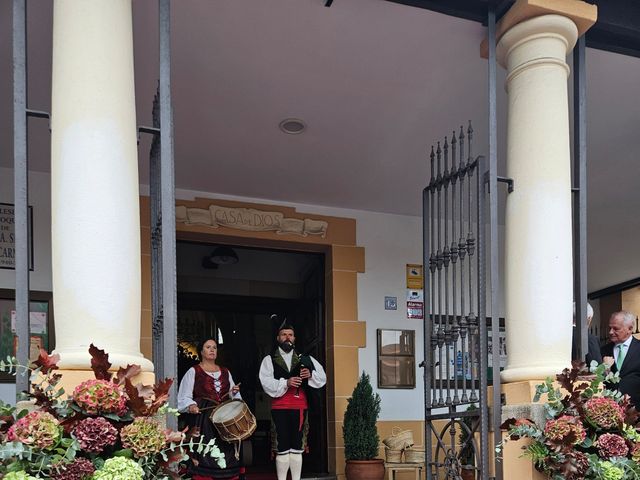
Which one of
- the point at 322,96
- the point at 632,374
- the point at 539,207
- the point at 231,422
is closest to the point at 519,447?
the point at 632,374

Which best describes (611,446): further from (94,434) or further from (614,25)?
(614,25)

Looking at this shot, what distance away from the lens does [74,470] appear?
2.61 meters

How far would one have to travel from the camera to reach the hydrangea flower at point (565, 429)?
3496 millimetres

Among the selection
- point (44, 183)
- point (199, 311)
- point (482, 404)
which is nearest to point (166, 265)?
point (482, 404)

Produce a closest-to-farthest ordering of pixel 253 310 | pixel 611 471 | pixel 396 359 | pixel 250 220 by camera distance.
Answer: pixel 611 471 → pixel 250 220 → pixel 396 359 → pixel 253 310

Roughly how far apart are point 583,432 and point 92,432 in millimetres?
2131

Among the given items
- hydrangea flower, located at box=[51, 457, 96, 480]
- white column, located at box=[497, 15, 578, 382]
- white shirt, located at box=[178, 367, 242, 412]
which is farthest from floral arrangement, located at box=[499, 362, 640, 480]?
white shirt, located at box=[178, 367, 242, 412]

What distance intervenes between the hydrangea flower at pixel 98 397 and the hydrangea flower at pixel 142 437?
9 centimetres

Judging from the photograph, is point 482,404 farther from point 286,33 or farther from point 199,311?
point 199,311

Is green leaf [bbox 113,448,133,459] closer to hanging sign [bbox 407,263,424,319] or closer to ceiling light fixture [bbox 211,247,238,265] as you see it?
hanging sign [bbox 407,263,424,319]

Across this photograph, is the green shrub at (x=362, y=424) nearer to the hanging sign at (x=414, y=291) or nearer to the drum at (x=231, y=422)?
the hanging sign at (x=414, y=291)

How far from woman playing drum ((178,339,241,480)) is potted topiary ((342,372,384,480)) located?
1400 millimetres

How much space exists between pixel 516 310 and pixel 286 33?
2.11 m

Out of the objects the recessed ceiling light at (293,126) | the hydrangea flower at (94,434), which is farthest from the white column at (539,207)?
the hydrangea flower at (94,434)
